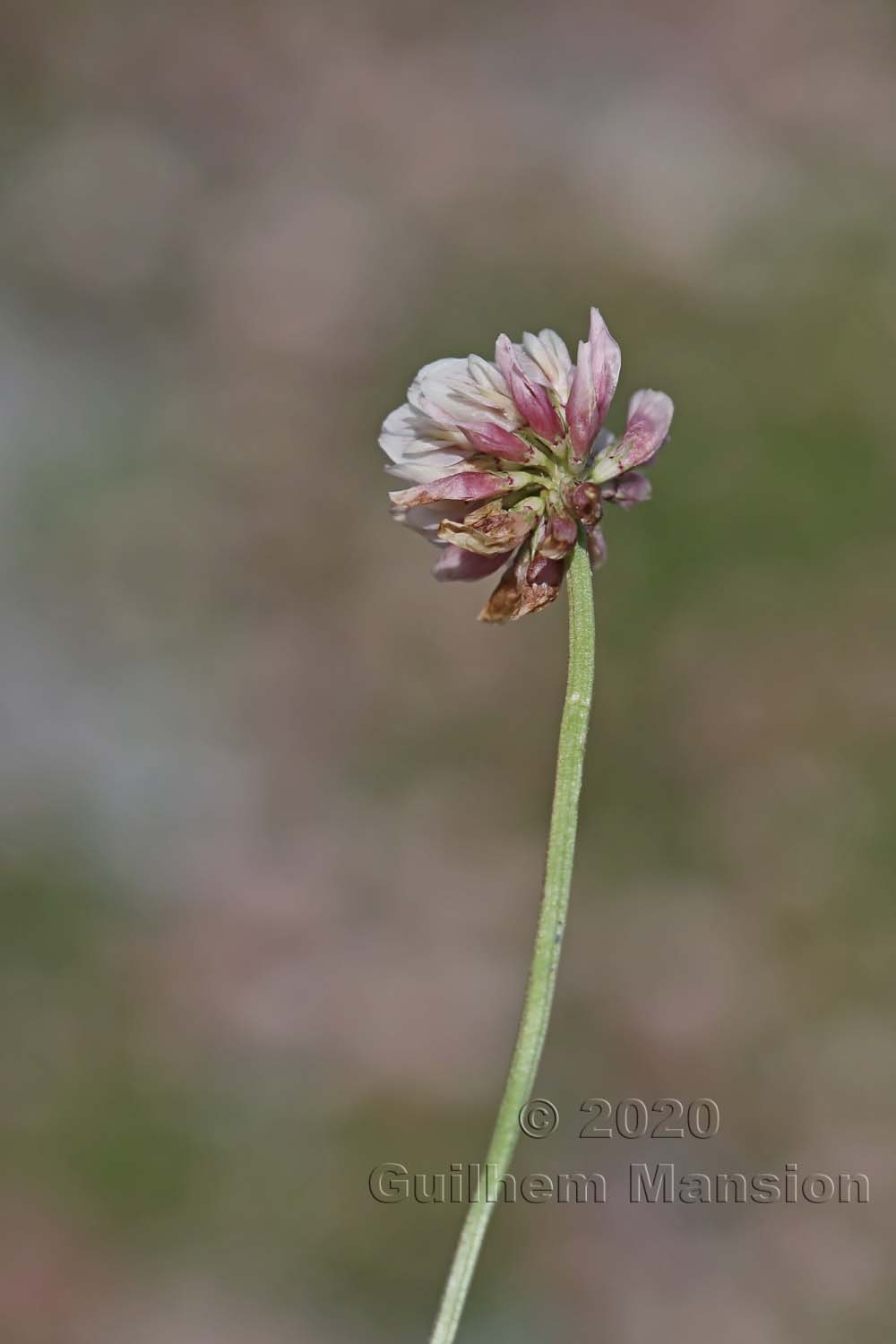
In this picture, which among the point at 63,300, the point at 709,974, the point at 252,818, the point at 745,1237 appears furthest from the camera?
the point at 63,300

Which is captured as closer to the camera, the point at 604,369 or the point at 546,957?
the point at 546,957

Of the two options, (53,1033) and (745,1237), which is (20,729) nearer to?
(53,1033)

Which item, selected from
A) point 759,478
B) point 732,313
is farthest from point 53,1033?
point 732,313

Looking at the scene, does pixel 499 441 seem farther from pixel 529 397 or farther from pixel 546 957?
pixel 546 957

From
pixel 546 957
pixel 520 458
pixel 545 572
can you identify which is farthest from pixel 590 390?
pixel 546 957

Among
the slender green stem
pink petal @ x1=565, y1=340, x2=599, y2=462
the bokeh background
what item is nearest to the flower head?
pink petal @ x1=565, y1=340, x2=599, y2=462
